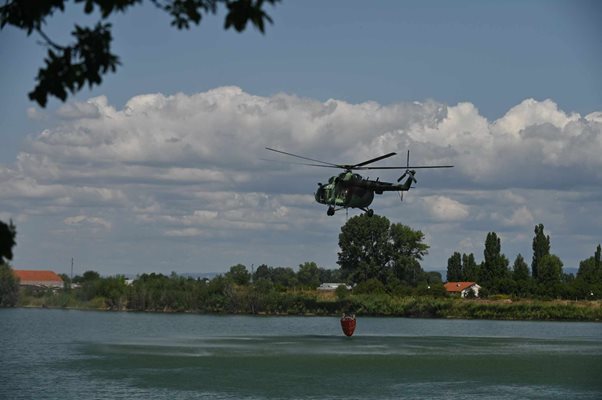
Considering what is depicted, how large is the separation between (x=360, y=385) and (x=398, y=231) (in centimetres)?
10422

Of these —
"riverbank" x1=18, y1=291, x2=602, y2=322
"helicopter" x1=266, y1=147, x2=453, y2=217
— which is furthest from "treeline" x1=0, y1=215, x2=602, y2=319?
"helicopter" x1=266, y1=147, x2=453, y2=217

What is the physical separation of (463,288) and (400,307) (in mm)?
27797

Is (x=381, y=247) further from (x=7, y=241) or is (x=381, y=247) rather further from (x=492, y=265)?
(x=7, y=241)

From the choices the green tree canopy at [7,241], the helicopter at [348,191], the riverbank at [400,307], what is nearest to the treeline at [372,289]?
the riverbank at [400,307]

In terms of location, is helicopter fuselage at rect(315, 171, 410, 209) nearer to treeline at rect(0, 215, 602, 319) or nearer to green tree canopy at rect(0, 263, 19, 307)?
treeline at rect(0, 215, 602, 319)

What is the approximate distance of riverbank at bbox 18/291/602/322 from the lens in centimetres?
13675

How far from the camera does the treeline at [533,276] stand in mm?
144500

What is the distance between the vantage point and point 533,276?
16462cm

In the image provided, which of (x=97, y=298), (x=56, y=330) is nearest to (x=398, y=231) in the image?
(x=97, y=298)

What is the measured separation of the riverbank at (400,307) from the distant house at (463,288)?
16.2 meters

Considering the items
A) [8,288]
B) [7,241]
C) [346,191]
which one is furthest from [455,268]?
[7,241]

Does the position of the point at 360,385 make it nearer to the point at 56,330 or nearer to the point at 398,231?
the point at 56,330

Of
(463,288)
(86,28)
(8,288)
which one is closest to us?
(86,28)

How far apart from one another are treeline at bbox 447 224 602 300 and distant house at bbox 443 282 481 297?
4.10 feet
